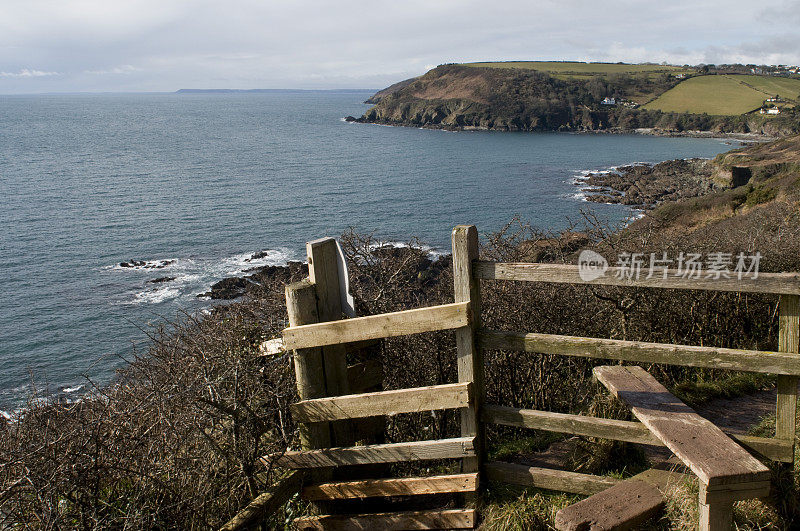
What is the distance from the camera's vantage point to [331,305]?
430 cm

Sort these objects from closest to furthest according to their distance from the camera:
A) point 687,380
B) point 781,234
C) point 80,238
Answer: point 687,380
point 781,234
point 80,238

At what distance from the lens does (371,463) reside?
4.20 metres

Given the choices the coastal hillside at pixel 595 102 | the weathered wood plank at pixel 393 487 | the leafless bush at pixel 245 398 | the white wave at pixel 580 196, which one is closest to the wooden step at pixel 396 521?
the weathered wood plank at pixel 393 487

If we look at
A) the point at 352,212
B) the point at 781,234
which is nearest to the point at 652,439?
the point at 781,234

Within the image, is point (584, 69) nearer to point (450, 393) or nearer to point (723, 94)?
point (723, 94)

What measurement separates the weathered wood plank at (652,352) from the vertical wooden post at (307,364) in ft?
3.84

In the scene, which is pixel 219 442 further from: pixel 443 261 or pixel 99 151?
pixel 99 151

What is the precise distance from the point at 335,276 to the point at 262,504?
1595mm

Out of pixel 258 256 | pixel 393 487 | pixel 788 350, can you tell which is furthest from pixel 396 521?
pixel 258 256

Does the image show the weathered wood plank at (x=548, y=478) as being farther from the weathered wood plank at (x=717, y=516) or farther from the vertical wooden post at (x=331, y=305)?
Answer: the vertical wooden post at (x=331, y=305)

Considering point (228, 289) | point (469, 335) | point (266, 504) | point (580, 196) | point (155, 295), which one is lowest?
point (155, 295)

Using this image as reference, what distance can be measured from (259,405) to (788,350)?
11.1 ft

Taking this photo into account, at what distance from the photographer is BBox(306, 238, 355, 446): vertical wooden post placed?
4.17 meters

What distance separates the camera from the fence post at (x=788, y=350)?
364 centimetres
